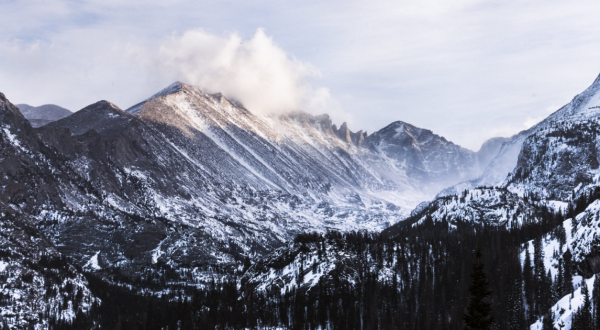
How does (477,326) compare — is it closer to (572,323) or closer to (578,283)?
(572,323)

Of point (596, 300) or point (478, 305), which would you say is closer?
point (478, 305)

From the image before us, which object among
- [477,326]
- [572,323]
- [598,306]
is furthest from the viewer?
[598,306]

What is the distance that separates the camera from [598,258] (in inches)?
7864


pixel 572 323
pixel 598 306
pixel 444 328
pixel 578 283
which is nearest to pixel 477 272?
pixel 572 323

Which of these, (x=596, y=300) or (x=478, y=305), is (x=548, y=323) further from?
(x=478, y=305)

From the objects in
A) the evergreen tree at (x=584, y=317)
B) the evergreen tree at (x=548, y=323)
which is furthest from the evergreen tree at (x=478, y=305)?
the evergreen tree at (x=548, y=323)

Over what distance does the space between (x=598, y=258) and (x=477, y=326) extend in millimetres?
145249

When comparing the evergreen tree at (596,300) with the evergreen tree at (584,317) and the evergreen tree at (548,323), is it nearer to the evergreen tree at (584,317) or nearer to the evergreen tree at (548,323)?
the evergreen tree at (584,317)

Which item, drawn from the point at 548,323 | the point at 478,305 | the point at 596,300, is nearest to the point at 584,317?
the point at 548,323

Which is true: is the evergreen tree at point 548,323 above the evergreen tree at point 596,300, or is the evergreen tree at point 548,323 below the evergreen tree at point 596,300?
below

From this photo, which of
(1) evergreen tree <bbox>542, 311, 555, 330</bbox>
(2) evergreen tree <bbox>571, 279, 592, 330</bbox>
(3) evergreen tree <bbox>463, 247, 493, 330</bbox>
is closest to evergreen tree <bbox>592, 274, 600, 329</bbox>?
(2) evergreen tree <bbox>571, 279, 592, 330</bbox>

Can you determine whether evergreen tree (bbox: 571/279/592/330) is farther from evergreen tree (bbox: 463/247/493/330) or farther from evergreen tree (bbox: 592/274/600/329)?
evergreen tree (bbox: 463/247/493/330)

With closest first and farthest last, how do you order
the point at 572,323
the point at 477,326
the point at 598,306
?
1. the point at 477,326
2. the point at 572,323
3. the point at 598,306

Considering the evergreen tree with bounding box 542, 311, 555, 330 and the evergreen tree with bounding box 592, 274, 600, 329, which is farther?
the evergreen tree with bounding box 542, 311, 555, 330
